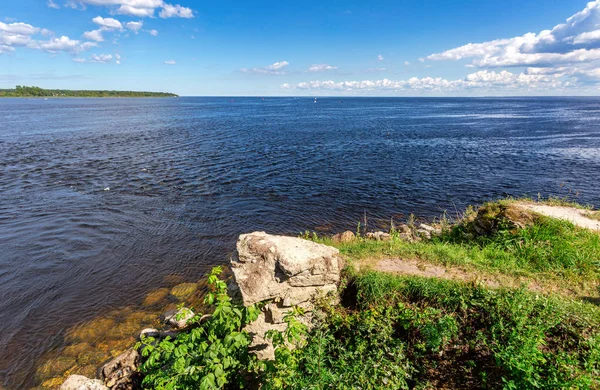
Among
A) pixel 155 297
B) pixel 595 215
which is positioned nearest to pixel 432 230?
pixel 595 215

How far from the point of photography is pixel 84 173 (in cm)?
3052

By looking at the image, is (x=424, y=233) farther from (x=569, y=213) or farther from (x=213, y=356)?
(x=213, y=356)

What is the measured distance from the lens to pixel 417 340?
8516 millimetres

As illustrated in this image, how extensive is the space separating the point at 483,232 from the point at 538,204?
401cm

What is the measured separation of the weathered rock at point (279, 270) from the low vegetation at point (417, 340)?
807 mm

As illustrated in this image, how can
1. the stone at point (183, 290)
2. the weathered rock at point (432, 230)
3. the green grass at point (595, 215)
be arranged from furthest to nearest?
the weathered rock at point (432, 230) < the green grass at point (595, 215) < the stone at point (183, 290)

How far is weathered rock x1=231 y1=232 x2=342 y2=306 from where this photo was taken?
939cm

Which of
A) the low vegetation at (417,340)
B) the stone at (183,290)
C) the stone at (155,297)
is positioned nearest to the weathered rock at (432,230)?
the low vegetation at (417,340)

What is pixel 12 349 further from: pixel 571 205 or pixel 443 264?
pixel 571 205

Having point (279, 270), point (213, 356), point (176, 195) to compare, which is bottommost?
point (176, 195)

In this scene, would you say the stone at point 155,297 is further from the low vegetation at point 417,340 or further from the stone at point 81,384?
the low vegetation at point 417,340

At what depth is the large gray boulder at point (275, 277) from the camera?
369 inches

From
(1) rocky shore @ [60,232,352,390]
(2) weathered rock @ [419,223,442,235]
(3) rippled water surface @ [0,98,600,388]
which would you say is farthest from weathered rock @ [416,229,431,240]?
(1) rocky shore @ [60,232,352,390]

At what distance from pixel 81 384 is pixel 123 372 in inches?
42.8
